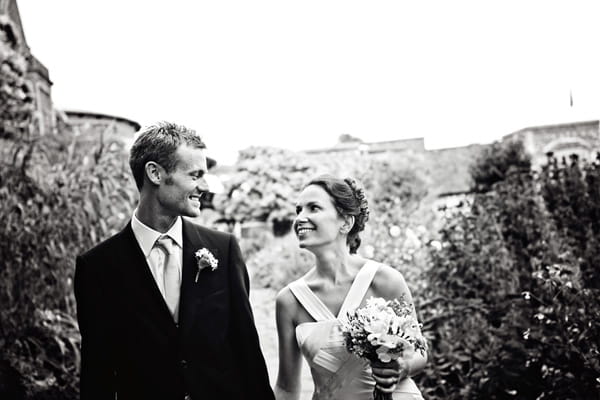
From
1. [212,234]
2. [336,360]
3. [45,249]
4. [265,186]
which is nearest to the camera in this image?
[212,234]

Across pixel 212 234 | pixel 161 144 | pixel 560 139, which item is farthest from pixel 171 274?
pixel 560 139

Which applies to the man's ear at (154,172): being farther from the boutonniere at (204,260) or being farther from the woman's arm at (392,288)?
the woman's arm at (392,288)

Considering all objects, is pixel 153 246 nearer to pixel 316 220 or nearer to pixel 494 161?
pixel 316 220

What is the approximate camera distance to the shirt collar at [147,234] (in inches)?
81.5

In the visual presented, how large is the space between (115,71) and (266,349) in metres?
4.37

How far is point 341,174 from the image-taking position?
844cm

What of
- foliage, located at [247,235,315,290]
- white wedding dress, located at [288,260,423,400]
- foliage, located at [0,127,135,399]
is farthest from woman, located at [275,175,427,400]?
foliage, located at [247,235,315,290]

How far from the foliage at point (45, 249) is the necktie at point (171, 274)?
2.27 m

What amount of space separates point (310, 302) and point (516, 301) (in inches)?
81.0

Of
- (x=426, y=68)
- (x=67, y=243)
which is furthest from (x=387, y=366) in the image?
(x=426, y=68)

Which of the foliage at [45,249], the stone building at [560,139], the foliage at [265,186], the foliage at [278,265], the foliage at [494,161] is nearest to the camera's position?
the foliage at [45,249]

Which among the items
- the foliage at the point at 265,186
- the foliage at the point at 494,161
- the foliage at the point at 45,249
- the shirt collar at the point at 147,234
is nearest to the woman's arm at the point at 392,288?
the shirt collar at the point at 147,234

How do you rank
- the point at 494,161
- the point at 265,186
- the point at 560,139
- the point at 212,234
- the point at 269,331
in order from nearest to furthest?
the point at 212,234 < the point at 269,331 < the point at 560,139 < the point at 265,186 < the point at 494,161

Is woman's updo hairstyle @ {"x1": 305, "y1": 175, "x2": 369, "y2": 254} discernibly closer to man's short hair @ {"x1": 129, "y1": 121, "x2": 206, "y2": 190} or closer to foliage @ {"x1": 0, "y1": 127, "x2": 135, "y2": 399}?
man's short hair @ {"x1": 129, "y1": 121, "x2": 206, "y2": 190}
